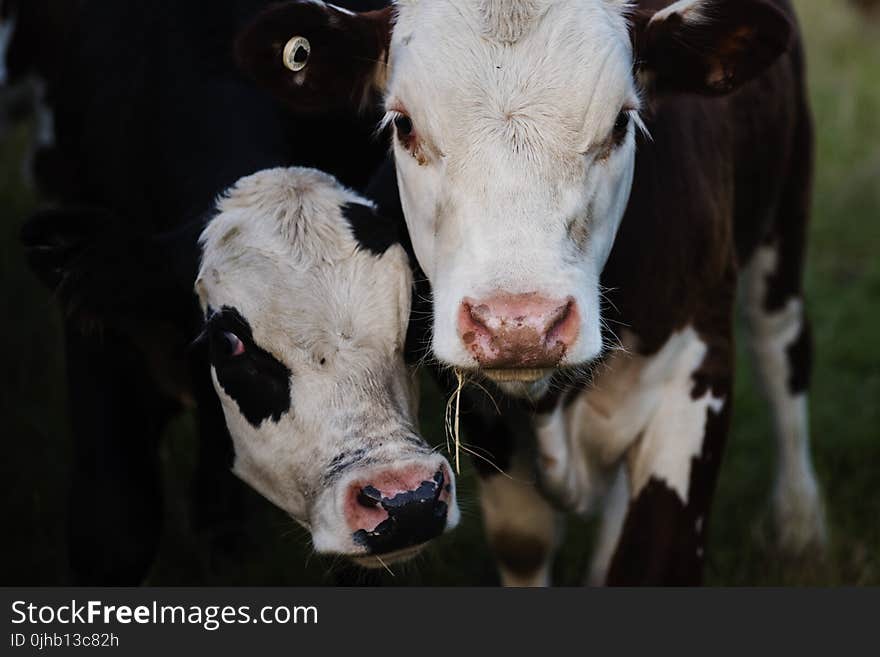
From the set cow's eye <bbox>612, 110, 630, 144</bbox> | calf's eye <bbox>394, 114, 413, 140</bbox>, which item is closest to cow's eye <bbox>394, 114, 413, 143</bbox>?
calf's eye <bbox>394, 114, 413, 140</bbox>

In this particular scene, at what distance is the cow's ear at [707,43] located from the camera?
402 cm

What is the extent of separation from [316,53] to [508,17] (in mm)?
626

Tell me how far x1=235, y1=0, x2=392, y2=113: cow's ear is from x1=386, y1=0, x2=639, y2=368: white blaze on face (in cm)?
16

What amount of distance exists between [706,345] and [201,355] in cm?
151

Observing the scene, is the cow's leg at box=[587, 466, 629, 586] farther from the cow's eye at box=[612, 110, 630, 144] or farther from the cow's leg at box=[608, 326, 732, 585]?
the cow's eye at box=[612, 110, 630, 144]

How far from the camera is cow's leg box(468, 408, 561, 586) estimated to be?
4.85 metres

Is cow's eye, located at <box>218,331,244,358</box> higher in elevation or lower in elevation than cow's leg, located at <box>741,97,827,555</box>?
higher

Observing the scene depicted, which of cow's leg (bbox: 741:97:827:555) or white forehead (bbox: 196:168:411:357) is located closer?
white forehead (bbox: 196:168:411:357)

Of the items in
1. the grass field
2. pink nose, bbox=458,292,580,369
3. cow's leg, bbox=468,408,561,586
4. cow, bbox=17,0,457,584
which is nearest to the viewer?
pink nose, bbox=458,292,580,369

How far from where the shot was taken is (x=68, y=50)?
5.48 meters

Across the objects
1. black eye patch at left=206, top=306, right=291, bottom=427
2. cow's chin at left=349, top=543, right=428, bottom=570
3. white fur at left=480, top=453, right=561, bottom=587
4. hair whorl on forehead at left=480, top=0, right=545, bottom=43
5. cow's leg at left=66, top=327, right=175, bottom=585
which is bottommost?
white fur at left=480, top=453, right=561, bottom=587

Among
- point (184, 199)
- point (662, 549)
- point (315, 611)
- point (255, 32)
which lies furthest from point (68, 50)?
point (662, 549)

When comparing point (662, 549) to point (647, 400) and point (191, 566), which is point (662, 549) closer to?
point (647, 400)

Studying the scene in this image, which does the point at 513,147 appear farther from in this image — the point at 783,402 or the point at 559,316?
the point at 783,402
